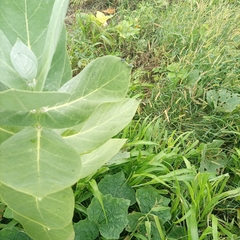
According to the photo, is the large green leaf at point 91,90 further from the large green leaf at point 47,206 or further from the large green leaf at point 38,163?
the large green leaf at point 47,206

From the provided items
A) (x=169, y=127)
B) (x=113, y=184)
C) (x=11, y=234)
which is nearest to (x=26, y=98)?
(x=11, y=234)

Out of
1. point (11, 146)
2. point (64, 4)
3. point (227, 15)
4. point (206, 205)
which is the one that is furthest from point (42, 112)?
point (227, 15)

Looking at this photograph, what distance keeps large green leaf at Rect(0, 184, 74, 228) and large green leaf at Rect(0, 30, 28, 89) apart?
0.74 feet

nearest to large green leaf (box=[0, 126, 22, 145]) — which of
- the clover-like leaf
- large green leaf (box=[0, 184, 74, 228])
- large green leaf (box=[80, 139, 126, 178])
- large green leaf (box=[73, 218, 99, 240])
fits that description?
large green leaf (box=[0, 184, 74, 228])

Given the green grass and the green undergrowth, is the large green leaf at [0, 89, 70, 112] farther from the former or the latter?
the green grass

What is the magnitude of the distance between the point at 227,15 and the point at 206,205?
5.28ft

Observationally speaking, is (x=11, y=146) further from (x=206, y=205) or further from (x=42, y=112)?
(x=206, y=205)

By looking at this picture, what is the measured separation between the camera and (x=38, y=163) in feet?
2.18

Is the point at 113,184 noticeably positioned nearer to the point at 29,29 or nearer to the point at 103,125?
the point at 103,125

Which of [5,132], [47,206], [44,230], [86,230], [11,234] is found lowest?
[86,230]

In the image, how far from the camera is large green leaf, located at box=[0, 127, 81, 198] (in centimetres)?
63

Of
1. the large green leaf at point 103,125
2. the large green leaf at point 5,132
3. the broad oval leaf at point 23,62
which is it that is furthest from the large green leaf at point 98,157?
the broad oval leaf at point 23,62

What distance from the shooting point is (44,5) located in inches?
29.4

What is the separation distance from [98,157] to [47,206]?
0.24 meters
